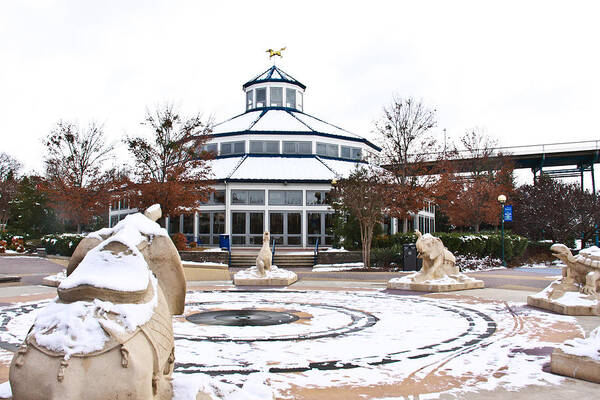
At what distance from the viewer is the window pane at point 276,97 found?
48.2 metres

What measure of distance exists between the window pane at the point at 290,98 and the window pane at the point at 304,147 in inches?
340

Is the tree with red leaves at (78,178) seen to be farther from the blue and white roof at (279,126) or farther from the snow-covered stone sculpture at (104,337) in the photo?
the snow-covered stone sculpture at (104,337)

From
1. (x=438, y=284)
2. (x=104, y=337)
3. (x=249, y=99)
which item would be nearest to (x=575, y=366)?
(x=104, y=337)

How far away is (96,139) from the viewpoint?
3881 cm

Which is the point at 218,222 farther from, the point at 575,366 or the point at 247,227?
the point at 575,366

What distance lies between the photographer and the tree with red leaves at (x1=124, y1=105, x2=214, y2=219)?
26359 mm

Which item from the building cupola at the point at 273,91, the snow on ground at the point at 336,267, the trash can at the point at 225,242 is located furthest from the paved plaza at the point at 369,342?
the building cupola at the point at 273,91

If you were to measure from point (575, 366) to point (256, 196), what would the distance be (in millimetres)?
31274

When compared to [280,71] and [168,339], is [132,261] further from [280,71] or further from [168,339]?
[280,71]

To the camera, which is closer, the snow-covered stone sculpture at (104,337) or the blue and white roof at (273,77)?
the snow-covered stone sculpture at (104,337)

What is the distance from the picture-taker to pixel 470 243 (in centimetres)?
2683

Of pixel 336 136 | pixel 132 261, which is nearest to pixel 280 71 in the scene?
pixel 336 136

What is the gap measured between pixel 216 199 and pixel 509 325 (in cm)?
2905

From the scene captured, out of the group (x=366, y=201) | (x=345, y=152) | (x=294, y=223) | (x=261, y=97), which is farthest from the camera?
(x=261, y=97)
